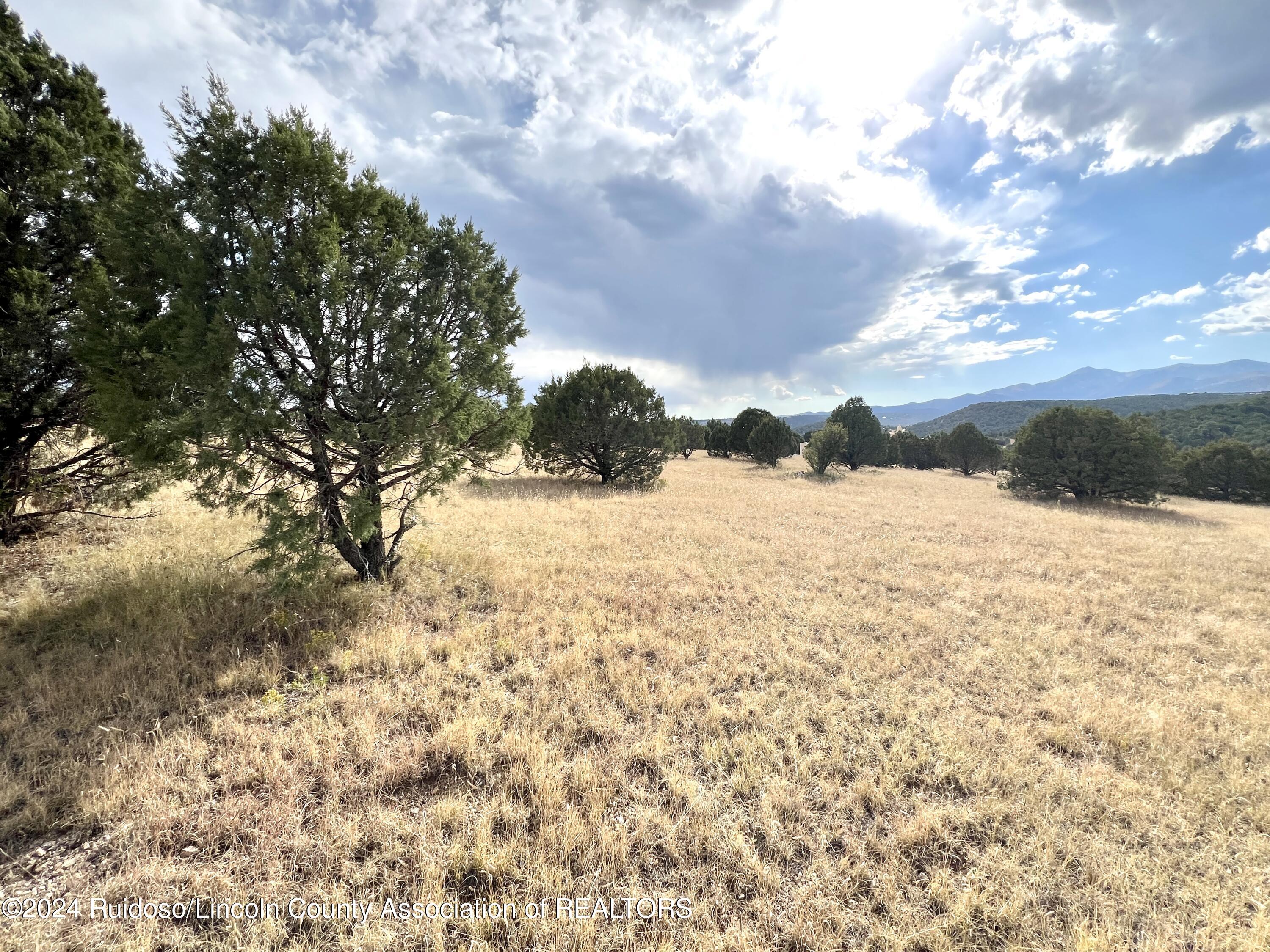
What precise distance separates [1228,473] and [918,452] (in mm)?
25164

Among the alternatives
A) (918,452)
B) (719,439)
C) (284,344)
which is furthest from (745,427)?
(284,344)

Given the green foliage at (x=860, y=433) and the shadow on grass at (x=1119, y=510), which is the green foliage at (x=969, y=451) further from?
the shadow on grass at (x=1119, y=510)

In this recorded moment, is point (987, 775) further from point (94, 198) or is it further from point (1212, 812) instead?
point (94, 198)

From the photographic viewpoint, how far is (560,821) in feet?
11.7

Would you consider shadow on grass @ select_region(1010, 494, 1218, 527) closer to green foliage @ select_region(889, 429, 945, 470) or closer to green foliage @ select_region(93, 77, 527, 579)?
green foliage @ select_region(889, 429, 945, 470)

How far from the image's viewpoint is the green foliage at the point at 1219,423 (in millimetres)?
82438

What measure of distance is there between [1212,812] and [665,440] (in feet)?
69.4

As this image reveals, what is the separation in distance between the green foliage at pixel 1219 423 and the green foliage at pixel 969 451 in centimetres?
4324

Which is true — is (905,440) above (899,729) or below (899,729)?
above

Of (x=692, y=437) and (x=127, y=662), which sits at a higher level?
(x=692, y=437)

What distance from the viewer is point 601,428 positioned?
22.7 meters

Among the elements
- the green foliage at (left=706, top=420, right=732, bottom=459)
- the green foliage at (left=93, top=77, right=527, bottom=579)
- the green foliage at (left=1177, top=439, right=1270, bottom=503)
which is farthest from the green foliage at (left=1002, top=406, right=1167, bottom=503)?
the green foliage at (left=93, top=77, right=527, bottom=579)

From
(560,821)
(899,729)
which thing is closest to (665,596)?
(899,729)

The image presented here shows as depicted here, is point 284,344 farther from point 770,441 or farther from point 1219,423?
point 1219,423
